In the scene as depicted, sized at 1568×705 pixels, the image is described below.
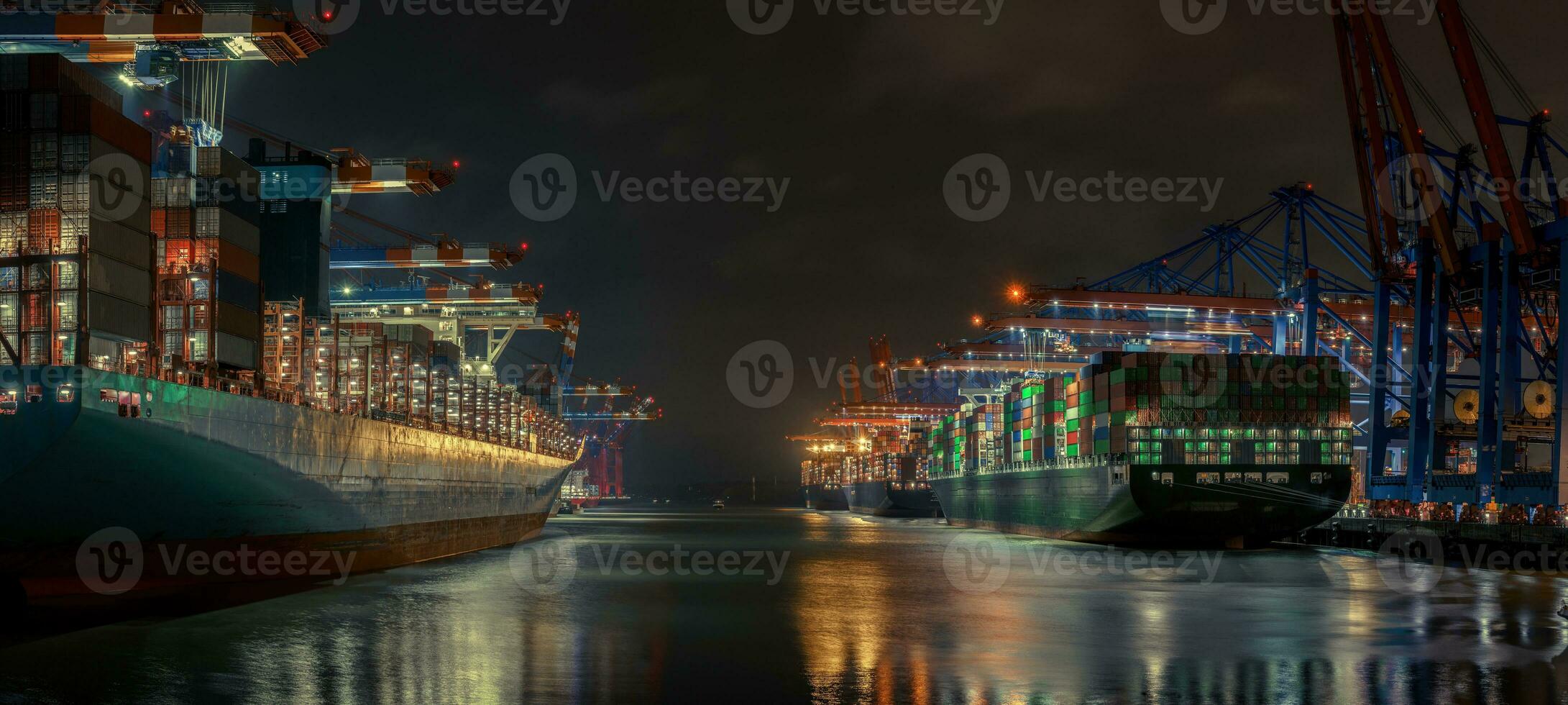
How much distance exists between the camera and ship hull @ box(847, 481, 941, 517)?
133375 mm

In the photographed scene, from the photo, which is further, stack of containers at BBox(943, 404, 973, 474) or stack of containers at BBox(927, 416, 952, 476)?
stack of containers at BBox(927, 416, 952, 476)

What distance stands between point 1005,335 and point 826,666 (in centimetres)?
7783

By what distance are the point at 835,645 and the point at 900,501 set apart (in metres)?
115

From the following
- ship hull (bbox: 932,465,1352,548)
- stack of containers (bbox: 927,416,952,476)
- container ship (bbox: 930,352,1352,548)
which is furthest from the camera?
stack of containers (bbox: 927,416,952,476)

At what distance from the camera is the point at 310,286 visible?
42.2m

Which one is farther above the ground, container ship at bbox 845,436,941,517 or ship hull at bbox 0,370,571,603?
ship hull at bbox 0,370,571,603

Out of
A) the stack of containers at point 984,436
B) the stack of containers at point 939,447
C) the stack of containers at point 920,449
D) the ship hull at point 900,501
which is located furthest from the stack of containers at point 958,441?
the ship hull at point 900,501

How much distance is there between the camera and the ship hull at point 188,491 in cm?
2619

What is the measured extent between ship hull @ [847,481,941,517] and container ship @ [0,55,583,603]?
3394 inches

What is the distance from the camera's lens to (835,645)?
23.1m

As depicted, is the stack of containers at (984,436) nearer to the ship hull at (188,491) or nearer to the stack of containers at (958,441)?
the stack of containers at (958,441)

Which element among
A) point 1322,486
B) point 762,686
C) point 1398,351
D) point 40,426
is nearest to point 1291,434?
point 1322,486

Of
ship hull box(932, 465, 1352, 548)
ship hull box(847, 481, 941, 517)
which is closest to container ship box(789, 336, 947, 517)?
ship hull box(847, 481, 941, 517)

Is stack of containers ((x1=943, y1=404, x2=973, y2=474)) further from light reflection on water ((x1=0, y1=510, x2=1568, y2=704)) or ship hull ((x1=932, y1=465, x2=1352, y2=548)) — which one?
light reflection on water ((x1=0, y1=510, x2=1568, y2=704))
